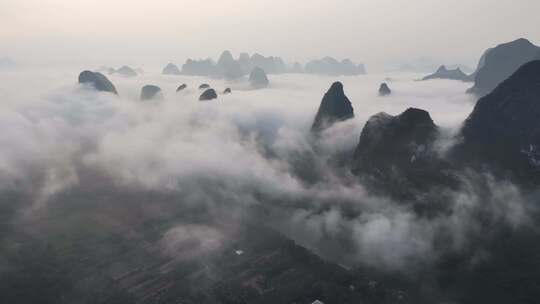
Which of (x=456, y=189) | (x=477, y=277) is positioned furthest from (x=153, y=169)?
(x=477, y=277)

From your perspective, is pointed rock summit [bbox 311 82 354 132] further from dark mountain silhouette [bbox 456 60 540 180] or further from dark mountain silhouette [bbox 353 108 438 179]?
dark mountain silhouette [bbox 456 60 540 180]

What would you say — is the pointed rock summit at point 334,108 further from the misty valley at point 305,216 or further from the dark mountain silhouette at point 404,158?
the dark mountain silhouette at point 404,158

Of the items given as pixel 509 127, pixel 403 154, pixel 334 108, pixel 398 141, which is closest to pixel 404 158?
pixel 403 154

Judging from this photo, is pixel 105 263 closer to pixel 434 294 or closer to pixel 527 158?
pixel 434 294

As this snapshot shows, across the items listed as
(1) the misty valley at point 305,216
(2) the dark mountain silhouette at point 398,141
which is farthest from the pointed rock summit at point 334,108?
(2) the dark mountain silhouette at point 398,141

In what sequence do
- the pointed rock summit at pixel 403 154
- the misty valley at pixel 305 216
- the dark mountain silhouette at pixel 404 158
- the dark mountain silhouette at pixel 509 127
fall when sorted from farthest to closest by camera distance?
1. the pointed rock summit at pixel 403 154
2. the dark mountain silhouette at pixel 404 158
3. the dark mountain silhouette at pixel 509 127
4. the misty valley at pixel 305 216
